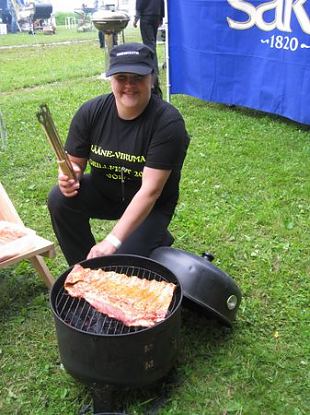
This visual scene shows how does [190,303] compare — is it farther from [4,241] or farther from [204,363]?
[4,241]

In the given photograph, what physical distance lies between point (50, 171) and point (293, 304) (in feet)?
9.78

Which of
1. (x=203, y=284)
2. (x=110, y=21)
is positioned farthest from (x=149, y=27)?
(x=203, y=284)

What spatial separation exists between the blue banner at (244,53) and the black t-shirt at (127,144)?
3689mm

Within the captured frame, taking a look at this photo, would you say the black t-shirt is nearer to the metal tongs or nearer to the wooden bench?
the metal tongs

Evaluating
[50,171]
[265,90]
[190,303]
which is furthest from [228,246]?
[265,90]

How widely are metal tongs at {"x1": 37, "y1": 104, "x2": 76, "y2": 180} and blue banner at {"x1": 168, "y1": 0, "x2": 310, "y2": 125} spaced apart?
13.4 ft

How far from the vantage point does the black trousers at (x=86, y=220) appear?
272 cm

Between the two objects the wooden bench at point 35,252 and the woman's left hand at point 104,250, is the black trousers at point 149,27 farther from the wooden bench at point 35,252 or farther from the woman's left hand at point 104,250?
the woman's left hand at point 104,250

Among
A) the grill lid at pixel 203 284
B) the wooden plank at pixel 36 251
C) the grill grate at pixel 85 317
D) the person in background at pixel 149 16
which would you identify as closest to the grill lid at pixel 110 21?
the person in background at pixel 149 16

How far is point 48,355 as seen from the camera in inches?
102

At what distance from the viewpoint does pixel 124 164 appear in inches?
107

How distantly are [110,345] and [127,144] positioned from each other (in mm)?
1164

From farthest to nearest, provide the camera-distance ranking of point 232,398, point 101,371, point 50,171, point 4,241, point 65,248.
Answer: point 50,171 < point 65,248 < point 4,241 < point 232,398 < point 101,371

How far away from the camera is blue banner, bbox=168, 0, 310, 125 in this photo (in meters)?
5.75
